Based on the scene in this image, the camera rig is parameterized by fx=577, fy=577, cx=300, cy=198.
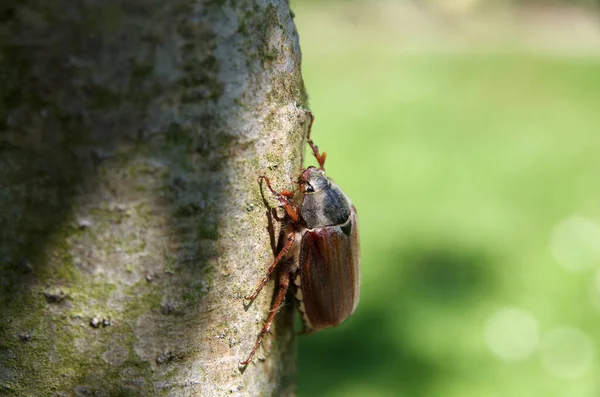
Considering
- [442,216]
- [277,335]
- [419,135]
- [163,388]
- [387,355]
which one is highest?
[419,135]

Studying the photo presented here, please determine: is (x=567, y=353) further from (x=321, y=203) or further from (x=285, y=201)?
(x=285, y=201)

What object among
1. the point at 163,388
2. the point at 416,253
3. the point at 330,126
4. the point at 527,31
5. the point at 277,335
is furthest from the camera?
the point at 527,31

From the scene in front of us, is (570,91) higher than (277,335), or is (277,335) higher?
(570,91)

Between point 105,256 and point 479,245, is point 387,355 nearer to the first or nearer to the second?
point 479,245

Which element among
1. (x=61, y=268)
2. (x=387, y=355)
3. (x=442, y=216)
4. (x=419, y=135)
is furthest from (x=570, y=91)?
(x=61, y=268)

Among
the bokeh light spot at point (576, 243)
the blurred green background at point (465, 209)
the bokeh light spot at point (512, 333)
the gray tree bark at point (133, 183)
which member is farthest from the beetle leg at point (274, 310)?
the bokeh light spot at point (576, 243)

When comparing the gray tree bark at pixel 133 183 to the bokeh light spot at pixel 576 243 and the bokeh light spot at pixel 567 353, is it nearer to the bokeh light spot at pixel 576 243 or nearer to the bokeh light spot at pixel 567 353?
the bokeh light spot at pixel 567 353
